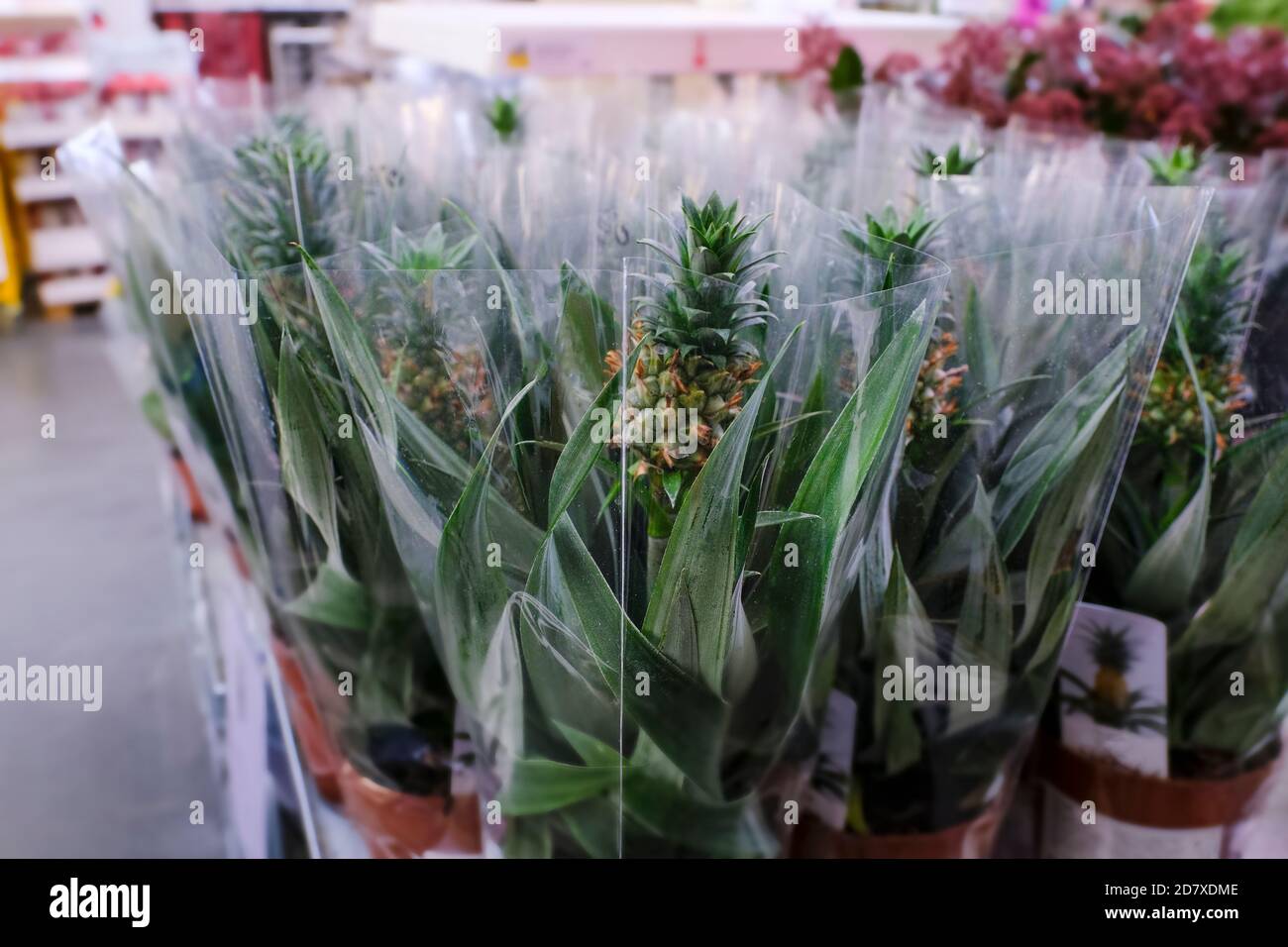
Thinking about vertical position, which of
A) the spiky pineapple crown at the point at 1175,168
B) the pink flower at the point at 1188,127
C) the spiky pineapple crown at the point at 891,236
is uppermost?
the pink flower at the point at 1188,127

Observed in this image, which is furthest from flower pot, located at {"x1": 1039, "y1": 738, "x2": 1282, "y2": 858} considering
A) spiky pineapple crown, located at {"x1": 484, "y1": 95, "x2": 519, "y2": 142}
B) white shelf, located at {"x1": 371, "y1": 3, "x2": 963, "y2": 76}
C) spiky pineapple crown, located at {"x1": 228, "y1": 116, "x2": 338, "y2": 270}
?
white shelf, located at {"x1": 371, "y1": 3, "x2": 963, "y2": 76}

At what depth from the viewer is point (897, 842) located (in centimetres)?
75

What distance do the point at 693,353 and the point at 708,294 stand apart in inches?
1.2

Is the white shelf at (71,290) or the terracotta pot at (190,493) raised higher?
the terracotta pot at (190,493)

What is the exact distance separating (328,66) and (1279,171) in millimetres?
1882

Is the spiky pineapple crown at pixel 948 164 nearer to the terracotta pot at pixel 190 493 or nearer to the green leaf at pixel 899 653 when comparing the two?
the green leaf at pixel 899 653

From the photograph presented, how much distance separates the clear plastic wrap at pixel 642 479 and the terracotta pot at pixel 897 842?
104 mm

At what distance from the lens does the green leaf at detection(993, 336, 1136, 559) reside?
67cm

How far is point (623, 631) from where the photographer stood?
609mm

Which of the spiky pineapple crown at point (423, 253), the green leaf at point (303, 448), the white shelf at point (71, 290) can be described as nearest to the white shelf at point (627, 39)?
the spiky pineapple crown at point (423, 253)

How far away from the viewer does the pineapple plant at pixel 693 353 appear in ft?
1.86

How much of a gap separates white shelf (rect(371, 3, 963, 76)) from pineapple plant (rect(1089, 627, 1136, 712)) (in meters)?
1.26
